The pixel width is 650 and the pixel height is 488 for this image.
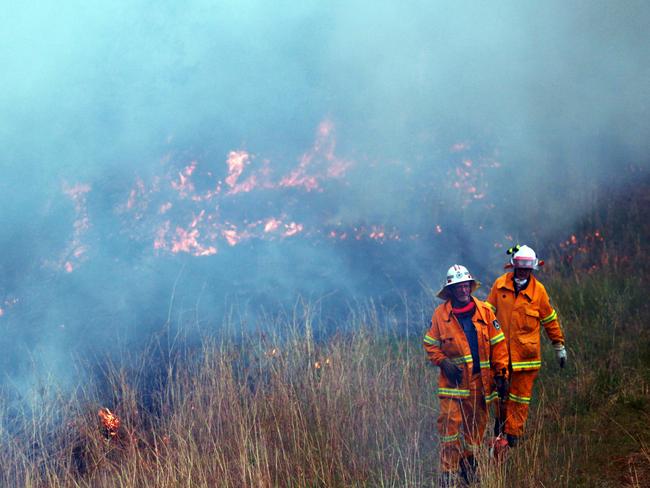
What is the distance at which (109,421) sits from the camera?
6.05 metres

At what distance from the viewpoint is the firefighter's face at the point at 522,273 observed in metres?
6.24

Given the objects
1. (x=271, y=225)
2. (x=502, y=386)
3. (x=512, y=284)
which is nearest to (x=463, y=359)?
(x=502, y=386)

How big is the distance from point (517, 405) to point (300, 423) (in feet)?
6.33

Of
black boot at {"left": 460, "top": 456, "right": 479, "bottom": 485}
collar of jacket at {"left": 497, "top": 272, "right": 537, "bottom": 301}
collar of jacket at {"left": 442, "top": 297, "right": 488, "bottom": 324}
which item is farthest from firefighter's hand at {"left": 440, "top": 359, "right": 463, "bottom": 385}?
collar of jacket at {"left": 497, "top": 272, "right": 537, "bottom": 301}

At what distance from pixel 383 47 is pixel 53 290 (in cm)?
767

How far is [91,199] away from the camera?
909cm

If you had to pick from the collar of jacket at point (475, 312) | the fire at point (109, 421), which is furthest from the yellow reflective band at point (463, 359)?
the fire at point (109, 421)

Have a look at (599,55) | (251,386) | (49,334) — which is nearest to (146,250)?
(49,334)

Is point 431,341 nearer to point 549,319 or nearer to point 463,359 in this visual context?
point 463,359

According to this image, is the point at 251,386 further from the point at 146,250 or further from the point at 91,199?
the point at 91,199

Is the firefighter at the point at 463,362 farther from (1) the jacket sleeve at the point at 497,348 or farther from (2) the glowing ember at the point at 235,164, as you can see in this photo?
(2) the glowing ember at the point at 235,164

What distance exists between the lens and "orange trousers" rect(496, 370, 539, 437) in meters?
6.09

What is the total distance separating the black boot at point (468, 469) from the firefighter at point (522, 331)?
0.59 meters

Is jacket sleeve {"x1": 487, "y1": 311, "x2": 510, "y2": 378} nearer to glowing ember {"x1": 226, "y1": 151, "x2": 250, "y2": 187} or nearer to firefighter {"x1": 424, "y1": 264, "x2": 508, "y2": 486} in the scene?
firefighter {"x1": 424, "y1": 264, "x2": 508, "y2": 486}
